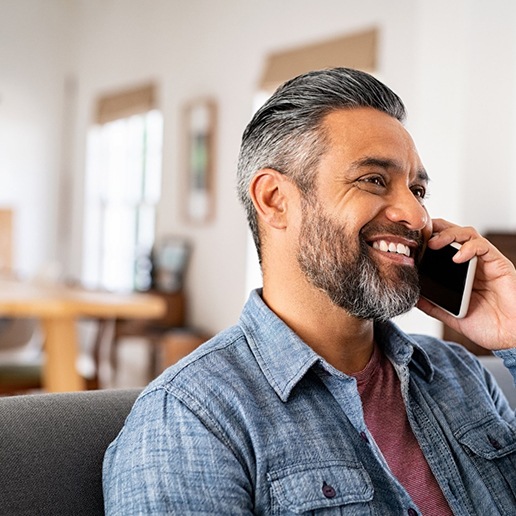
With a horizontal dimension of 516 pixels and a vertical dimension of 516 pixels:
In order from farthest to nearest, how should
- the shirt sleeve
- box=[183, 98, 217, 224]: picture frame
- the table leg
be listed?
box=[183, 98, 217, 224]: picture frame
the table leg
the shirt sleeve

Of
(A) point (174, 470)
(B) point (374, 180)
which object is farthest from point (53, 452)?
(B) point (374, 180)

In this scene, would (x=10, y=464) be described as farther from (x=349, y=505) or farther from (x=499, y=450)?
(x=499, y=450)

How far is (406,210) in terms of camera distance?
1.34 m

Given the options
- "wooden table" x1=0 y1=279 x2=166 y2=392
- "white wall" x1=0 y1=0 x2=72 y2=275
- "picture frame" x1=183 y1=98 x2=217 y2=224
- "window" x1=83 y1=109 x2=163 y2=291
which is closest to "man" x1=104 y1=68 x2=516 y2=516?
"wooden table" x1=0 y1=279 x2=166 y2=392

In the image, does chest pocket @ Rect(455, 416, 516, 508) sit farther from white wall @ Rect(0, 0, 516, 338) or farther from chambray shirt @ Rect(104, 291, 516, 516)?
white wall @ Rect(0, 0, 516, 338)

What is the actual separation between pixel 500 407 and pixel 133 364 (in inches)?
181

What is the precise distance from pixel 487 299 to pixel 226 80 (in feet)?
15.0

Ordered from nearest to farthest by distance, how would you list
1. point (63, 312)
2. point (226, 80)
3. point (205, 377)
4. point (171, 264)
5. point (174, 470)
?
point (174, 470) → point (205, 377) → point (63, 312) → point (226, 80) → point (171, 264)

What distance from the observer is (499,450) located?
1.40m

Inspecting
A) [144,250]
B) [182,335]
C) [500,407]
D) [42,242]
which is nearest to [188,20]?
[144,250]

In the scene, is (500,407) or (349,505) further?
(500,407)

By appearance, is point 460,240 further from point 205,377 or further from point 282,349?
point 205,377

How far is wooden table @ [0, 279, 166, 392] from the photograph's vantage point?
401 centimetres

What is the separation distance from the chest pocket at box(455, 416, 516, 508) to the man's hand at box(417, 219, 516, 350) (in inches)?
7.2
